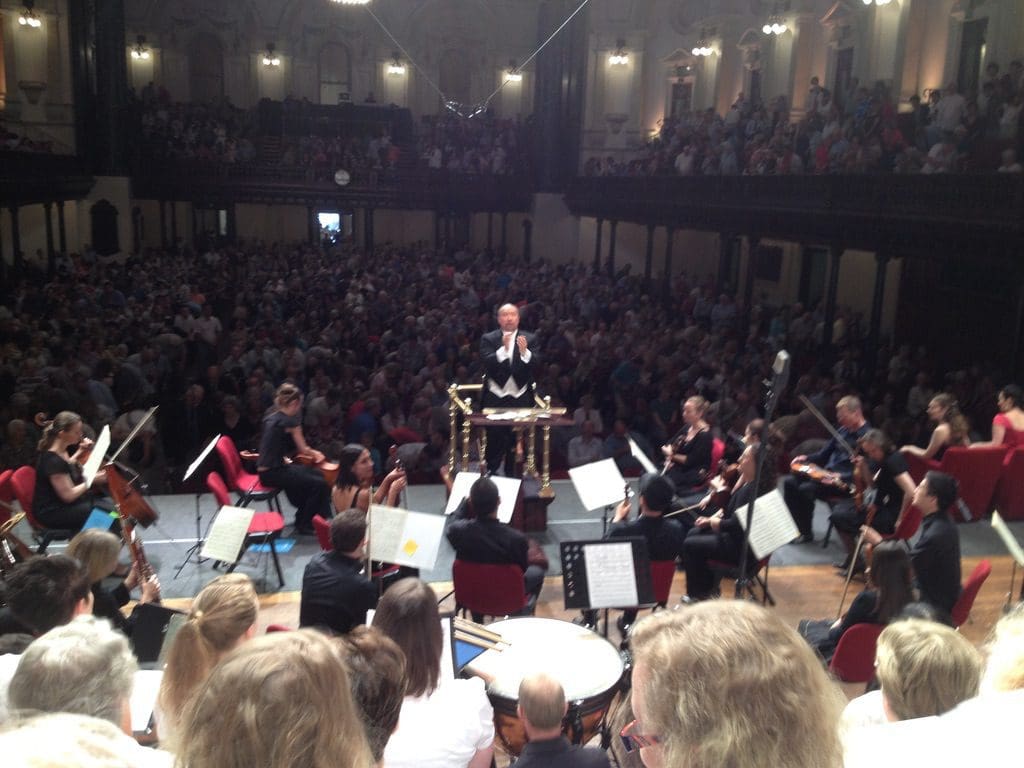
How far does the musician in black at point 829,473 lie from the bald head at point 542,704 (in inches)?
202

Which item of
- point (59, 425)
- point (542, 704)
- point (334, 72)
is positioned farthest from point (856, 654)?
point (334, 72)

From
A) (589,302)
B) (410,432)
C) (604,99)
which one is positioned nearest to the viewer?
(410,432)

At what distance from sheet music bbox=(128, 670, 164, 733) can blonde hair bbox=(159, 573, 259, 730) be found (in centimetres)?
38

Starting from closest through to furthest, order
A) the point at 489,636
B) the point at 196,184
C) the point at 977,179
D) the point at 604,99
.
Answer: the point at 489,636 → the point at 977,179 → the point at 196,184 → the point at 604,99

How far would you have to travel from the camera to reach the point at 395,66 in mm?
32688

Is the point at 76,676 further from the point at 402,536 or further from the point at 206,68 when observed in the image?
the point at 206,68

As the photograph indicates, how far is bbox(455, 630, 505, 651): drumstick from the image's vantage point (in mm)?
4512

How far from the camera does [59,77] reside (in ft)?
86.9

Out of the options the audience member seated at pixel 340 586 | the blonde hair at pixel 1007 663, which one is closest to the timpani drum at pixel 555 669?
the audience member seated at pixel 340 586

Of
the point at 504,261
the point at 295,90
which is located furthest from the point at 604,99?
the point at 295,90

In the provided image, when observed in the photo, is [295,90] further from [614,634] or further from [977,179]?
[614,634]

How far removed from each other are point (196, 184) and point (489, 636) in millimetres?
25717

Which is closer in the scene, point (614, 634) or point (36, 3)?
point (614, 634)

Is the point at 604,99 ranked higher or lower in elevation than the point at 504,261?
higher
